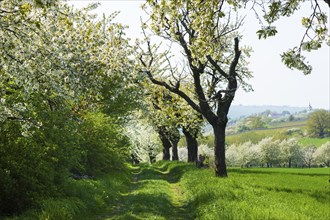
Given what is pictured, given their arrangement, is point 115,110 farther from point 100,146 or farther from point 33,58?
point 33,58

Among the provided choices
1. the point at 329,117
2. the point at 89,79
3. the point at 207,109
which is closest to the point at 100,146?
the point at 207,109

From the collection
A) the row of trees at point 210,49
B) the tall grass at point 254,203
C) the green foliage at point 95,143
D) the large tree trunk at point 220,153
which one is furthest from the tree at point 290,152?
the tall grass at point 254,203

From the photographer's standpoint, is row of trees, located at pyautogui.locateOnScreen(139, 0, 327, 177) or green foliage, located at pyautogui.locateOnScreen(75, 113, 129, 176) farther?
green foliage, located at pyautogui.locateOnScreen(75, 113, 129, 176)

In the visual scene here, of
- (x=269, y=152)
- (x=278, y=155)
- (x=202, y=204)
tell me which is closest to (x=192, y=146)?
(x=202, y=204)

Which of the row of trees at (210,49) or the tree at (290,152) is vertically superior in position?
the row of trees at (210,49)

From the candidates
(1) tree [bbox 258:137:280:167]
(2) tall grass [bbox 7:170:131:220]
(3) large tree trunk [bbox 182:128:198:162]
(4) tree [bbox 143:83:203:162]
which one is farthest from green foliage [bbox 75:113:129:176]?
(1) tree [bbox 258:137:280:167]

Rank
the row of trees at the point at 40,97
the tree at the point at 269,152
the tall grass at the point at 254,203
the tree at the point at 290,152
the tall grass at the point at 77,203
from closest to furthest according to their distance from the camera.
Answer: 1. the row of trees at the point at 40,97
2. the tall grass at the point at 254,203
3. the tall grass at the point at 77,203
4. the tree at the point at 269,152
5. the tree at the point at 290,152

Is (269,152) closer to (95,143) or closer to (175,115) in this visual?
(175,115)

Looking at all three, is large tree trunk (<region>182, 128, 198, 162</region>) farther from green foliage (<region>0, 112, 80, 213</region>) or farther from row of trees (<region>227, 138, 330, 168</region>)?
row of trees (<region>227, 138, 330, 168</region>)

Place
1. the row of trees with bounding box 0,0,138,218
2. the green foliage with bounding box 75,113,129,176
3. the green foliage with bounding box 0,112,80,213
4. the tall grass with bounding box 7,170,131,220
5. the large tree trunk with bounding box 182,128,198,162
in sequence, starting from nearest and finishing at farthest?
the row of trees with bounding box 0,0,138,218 → the tall grass with bounding box 7,170,131,220 → the green foliage with bounding box 0,112,80,213 → the green foliage with bounding box 75,113,129,176 → the large tree trunk with bounding box 182,128,198,162

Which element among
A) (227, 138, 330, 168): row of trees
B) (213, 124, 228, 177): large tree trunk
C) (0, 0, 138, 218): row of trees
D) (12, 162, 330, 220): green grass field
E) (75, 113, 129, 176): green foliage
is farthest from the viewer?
(227, 138, 330, 168): row of trees

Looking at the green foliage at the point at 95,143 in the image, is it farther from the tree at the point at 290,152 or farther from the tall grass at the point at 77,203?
the tree at the point at 290,152

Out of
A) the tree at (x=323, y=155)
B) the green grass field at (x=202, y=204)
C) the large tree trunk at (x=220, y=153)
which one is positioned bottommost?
the tree at (x=323, y=155)

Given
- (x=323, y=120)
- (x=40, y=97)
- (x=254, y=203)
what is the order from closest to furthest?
(x=254, y=203) < (x=40, y=97) < (x=323, y=120)
